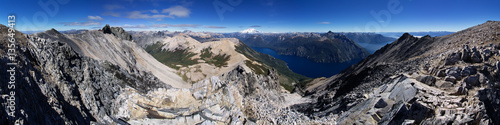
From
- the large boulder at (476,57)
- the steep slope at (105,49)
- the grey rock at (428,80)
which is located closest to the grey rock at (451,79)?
the grey rock at (428,80)

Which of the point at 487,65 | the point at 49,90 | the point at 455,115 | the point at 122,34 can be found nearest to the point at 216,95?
the point at 49,90

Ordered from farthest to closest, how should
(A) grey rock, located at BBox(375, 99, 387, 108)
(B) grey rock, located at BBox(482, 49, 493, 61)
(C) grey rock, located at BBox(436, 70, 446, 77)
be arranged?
(B) grey rock, located at BBox(482, 49, 493, 61), (C) grey rock, located at BBox(436, 70, 446, 77), (A) grey rock, located at BBox(375, 99, 387, 108)

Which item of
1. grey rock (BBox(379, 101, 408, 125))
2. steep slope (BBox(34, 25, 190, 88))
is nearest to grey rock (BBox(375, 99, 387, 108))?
grey rock (BBox(379, 101, 408, 125))

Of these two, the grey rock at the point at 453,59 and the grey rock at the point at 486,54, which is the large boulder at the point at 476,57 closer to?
the grey rock at the point at 486,54

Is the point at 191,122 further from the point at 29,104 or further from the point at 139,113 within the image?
the point at 29,104

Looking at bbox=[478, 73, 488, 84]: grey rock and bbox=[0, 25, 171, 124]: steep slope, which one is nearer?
bbox=[0, 25, 171, 124]: steep slope

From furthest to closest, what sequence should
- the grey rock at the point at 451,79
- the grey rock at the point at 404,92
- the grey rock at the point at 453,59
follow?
the grey rock at the point at 453,59
the grey rock at the point at 451,79
the grey rock at the point at 404,92

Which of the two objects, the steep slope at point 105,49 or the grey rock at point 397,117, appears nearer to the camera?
the grey rock at point 397,117

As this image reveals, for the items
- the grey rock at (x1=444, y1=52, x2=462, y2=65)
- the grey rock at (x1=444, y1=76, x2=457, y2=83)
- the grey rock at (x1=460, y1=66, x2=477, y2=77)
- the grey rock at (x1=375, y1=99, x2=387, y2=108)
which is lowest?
the grey rock at (x1=375, y1=99, x2=387, y2=108)

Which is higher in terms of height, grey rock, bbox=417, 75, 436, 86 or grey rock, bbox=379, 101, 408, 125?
grey rock, bbox=417, 75, 436, 86

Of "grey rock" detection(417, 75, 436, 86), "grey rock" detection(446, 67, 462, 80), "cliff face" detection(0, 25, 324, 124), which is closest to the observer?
"cliff face" detection(0, 25, 324, 124)

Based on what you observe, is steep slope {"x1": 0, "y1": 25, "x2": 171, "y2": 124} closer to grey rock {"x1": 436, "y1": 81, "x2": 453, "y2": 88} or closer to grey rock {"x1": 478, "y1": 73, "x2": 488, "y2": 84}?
grey rock {"x1": 436, "y1": 81, "x2": 453, "y2": 88}
